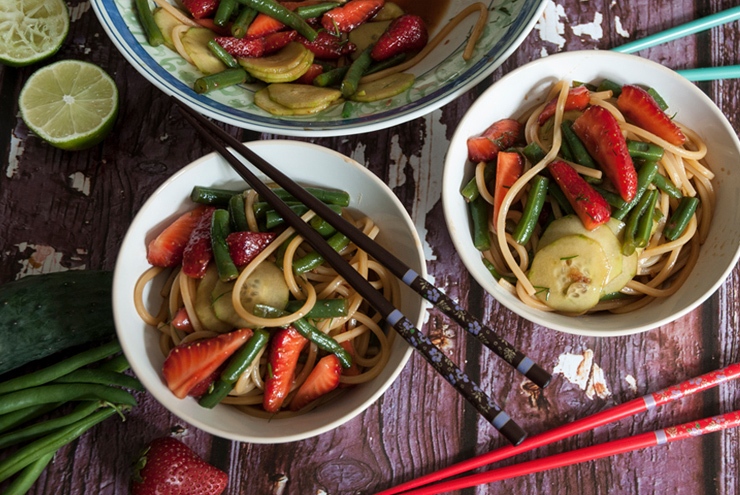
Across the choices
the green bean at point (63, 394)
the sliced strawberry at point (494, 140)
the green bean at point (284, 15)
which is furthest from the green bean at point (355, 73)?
the green bean at point (63, 394)

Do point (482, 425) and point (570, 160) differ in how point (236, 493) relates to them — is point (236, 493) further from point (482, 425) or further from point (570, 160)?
point (570, 160)

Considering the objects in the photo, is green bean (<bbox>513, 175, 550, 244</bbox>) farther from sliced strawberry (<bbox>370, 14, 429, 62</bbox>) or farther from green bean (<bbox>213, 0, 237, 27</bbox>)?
green bean (<bbox>213, 0, 237, 27</bbox>)

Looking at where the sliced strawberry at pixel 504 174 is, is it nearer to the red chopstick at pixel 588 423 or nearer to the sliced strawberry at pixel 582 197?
the sliced strawberry at pixel 582 197

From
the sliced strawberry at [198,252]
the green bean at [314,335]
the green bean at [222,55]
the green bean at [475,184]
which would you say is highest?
the green bean at [222,55]

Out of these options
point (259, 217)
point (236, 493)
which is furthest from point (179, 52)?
point (236, 493)

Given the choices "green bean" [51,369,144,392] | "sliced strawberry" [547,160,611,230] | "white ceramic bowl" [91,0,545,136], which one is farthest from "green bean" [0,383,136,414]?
"sliced strawberry" [547,160,611,230]

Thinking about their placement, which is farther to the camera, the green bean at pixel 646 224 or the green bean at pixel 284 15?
the green bean at pixel 284 15
